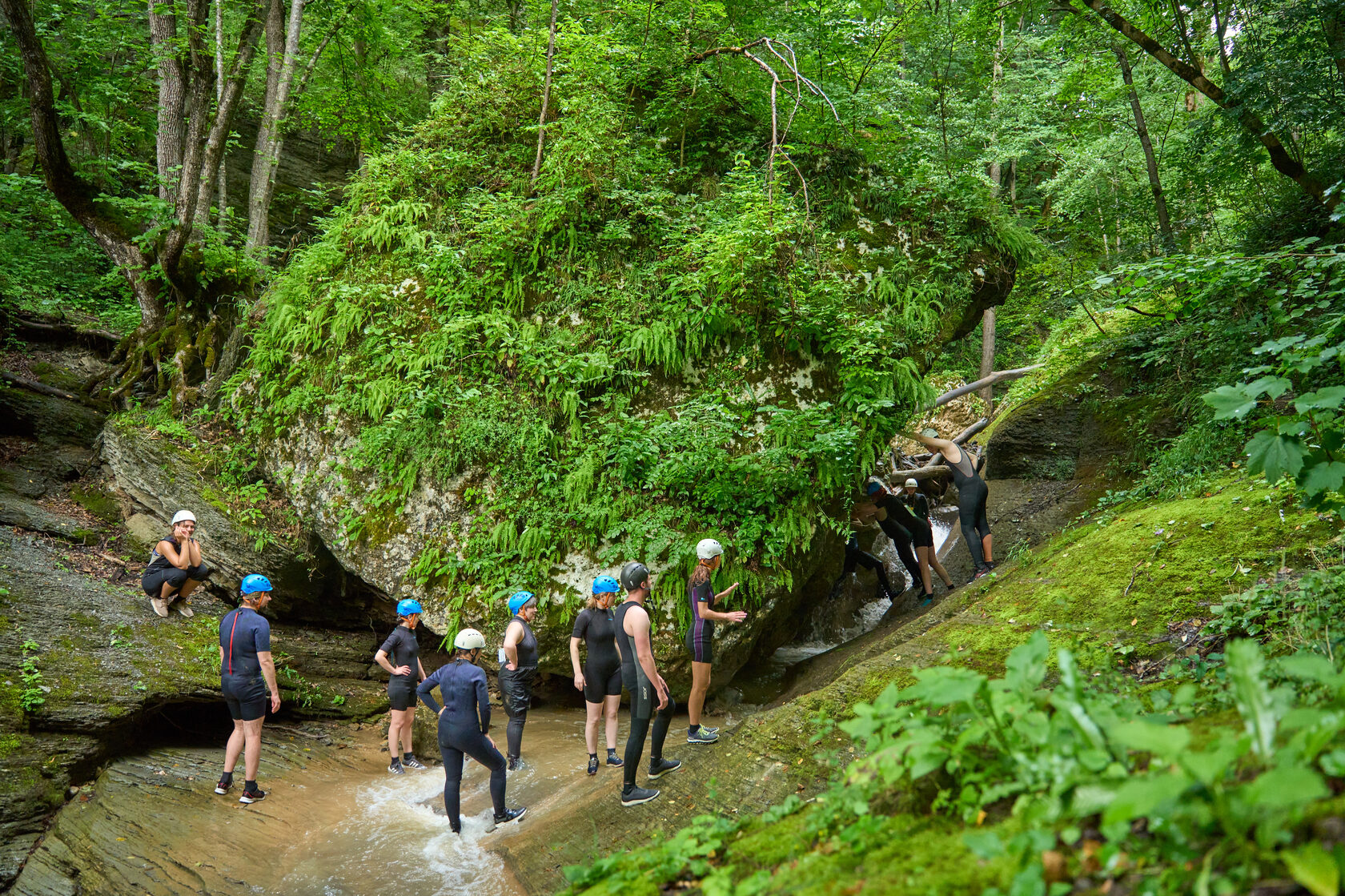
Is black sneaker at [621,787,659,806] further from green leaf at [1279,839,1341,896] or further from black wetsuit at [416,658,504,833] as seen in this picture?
green leaf at [1279,839,1341,896]

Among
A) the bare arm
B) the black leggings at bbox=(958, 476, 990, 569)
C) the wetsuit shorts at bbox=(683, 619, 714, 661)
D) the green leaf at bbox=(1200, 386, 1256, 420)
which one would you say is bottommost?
the bare arm

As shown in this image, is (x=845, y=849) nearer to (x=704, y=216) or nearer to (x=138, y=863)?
(x=138, y=863)

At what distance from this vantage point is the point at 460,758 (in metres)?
6.03

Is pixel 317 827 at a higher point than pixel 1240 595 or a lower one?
lower

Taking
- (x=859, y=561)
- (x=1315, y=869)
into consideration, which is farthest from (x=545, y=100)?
(x=1315, y=869)

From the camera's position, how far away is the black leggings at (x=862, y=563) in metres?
10.2

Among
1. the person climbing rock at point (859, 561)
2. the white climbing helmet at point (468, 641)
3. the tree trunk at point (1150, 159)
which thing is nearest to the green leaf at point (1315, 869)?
the white climbing helmet at point (468, 641)

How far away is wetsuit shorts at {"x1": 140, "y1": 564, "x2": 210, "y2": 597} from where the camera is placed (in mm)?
7637

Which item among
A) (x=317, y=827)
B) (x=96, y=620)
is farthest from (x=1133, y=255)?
(x=96, y=620)

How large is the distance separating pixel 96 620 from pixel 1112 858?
9.15m

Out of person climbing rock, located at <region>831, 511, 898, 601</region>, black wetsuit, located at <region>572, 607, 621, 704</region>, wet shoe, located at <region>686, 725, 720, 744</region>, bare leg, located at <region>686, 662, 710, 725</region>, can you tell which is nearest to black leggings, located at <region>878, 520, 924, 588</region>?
person climbing rock, located at <region>831, 511, 898, 601</region>

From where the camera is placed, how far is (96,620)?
23.2 ft

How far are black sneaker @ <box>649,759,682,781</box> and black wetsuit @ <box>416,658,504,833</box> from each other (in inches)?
54.7

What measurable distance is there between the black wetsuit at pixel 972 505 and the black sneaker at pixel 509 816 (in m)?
6.25
